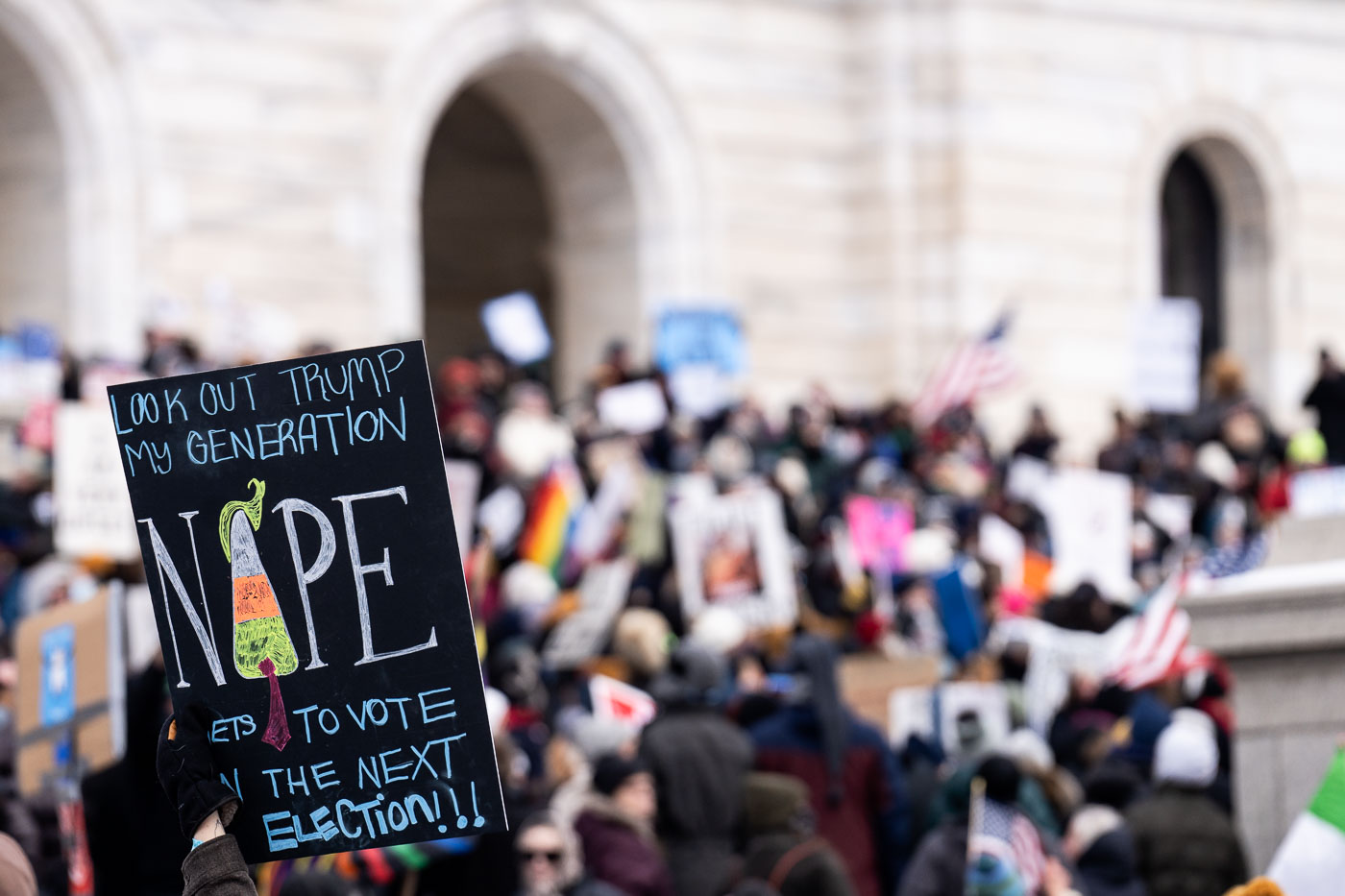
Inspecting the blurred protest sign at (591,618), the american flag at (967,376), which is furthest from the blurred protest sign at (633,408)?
the american flag at (967,376)

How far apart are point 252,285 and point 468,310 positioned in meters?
9.62

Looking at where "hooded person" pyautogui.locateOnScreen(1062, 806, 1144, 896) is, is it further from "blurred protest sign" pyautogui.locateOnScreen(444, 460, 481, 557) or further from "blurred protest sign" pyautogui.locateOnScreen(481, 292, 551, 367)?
"blurred protest sign" pyautogui.locateOnScreen(481, 292, 551, 367)

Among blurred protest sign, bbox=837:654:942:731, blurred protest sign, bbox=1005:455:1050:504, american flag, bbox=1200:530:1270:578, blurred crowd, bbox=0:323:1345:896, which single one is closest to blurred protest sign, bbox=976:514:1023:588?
blurred crowd, bbox=0:323:1345:896

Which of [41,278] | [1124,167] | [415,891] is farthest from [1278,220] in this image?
[415,891]

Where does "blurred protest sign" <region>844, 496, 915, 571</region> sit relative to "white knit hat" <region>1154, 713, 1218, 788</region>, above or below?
below

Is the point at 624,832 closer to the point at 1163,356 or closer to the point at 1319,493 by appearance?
the point at 1319,493

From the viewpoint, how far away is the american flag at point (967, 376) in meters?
18.0

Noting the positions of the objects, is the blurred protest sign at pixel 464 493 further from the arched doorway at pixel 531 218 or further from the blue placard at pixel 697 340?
the arched doorway at pixel 531 218

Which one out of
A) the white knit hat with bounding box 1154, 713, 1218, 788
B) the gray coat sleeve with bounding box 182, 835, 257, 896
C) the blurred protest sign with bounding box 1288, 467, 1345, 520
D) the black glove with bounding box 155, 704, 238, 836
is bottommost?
the white knit hat with bounding box 1154, 713, 1218, 788

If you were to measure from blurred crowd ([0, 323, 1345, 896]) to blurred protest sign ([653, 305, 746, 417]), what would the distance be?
1.61 feet

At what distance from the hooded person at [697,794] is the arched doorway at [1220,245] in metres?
17.8

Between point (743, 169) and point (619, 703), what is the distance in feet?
40.0

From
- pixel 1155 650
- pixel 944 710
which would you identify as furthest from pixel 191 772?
pixel 1155 650

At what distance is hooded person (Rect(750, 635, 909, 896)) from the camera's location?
820cm
